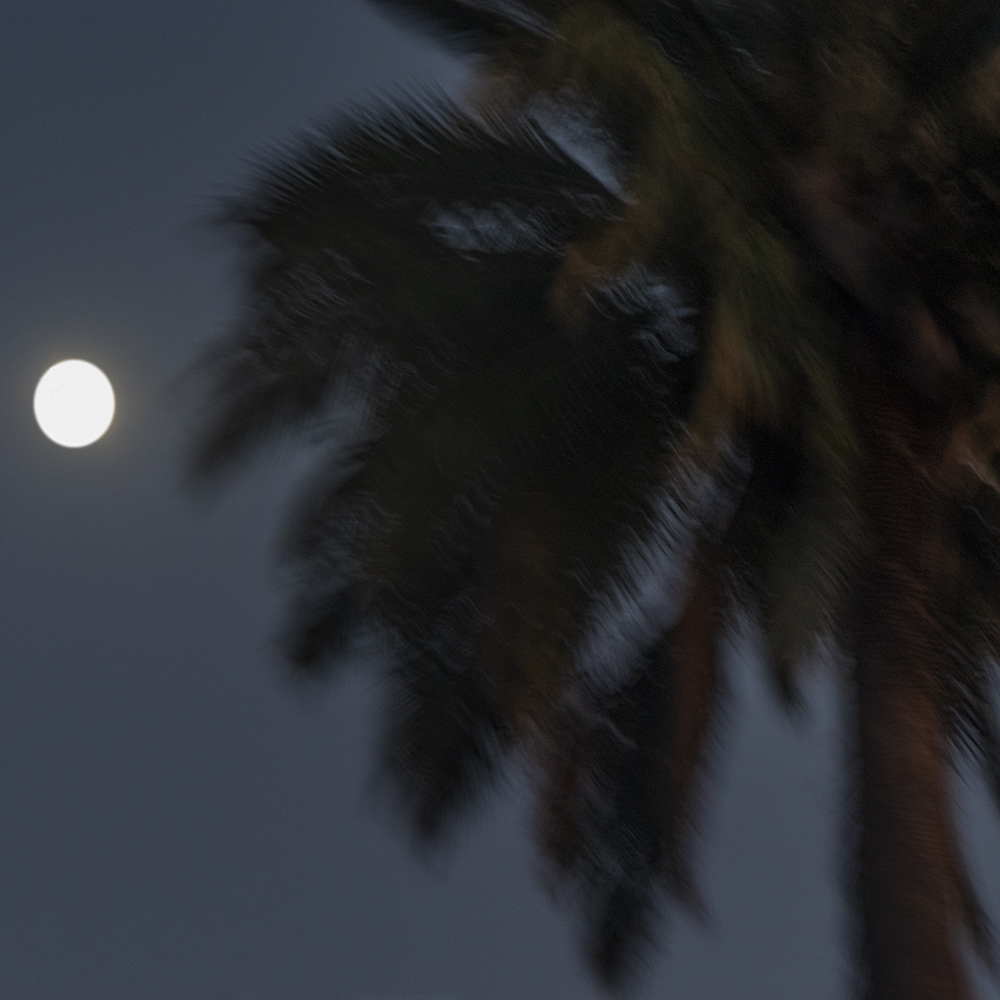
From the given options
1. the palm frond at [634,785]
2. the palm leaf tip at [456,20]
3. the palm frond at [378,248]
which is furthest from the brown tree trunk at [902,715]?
the palm leaf tip at [456,20]

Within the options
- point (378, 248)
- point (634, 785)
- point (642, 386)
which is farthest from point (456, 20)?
point (634, 785)

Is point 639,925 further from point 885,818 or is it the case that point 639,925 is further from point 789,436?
point 789,436

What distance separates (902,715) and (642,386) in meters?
2.11

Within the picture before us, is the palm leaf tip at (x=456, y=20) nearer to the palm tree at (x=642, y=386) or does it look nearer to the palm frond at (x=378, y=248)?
the palm tree at (x=642, y=386)

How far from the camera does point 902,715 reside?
6.75 m

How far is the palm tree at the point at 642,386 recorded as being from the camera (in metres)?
6.66

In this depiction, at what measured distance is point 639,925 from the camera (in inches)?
332

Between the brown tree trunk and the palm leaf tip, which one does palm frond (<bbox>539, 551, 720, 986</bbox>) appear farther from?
the palm leaf tip

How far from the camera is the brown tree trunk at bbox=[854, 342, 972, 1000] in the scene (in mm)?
6230

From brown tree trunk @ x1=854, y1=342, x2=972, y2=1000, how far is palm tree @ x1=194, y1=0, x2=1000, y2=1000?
0.05ft

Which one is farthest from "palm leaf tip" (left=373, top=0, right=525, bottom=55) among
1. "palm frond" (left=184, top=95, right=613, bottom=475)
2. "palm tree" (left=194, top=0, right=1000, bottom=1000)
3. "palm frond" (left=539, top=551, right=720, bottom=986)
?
"palm frond" (left=539, top=551, right=720, bottom=986)

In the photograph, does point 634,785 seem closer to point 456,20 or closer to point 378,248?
point 378,248

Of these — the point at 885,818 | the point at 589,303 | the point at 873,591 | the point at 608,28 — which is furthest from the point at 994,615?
the point at 608,28

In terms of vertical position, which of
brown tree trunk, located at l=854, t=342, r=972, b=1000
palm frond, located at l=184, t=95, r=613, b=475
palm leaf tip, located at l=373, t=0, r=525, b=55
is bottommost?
brown tree trunk, located at l=854, t=342, r=972, b=1000
